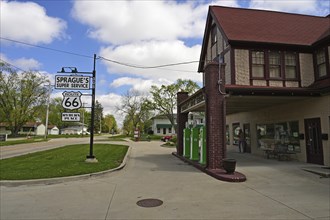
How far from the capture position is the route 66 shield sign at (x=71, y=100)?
12703 mm

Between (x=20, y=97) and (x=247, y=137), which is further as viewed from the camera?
(x=20, y=97)

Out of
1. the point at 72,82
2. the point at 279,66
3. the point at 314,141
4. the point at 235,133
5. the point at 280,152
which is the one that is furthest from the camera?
the point at 235,133

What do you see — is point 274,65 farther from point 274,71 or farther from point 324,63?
point 324,63

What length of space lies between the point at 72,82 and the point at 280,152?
1194 cm

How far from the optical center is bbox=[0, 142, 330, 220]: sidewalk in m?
5.78

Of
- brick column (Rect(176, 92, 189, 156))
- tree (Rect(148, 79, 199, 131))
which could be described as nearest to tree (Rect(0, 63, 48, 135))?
tree (Rect(148, 79, 199, 131))

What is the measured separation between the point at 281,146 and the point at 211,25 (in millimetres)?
9072

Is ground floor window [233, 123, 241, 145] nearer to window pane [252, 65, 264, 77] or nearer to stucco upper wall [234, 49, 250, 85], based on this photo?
window pane [252, 65, 264, 77]

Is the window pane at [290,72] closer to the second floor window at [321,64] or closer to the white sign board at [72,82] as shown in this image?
the second floor window at [321,64]

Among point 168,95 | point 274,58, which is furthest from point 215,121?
point 168,95

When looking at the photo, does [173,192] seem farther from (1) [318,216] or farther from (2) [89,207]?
(1) [318,216]

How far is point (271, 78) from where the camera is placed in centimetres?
1403

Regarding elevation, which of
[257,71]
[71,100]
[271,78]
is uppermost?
[257,71]

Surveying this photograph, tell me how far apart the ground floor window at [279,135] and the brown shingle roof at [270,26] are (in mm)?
4803
